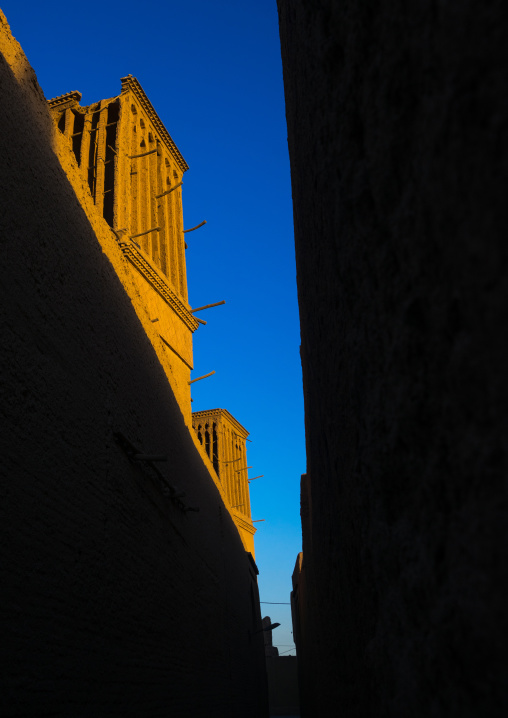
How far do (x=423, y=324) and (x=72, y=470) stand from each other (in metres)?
2.80

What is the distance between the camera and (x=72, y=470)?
3.28 metres

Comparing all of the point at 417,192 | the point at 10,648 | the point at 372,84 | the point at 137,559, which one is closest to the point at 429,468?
the point at 417,192

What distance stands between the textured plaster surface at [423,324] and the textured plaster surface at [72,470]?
5.84 feet

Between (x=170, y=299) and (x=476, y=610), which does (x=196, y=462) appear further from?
(x=476, y=610)

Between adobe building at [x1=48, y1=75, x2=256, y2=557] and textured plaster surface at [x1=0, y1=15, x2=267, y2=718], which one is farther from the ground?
adobe building at [x1=48, y1=75, x2=256, y2=557]

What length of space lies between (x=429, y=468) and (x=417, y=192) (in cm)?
40

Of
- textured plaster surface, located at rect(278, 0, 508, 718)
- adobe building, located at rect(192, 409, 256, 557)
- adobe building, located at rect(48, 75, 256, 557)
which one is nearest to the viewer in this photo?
textured plaster surface, located at rect(278, 0, 508, 718)

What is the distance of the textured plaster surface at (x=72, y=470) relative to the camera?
2676 millimetres

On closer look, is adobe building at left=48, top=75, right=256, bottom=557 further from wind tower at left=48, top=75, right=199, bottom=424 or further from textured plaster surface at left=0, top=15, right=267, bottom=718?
textured plaster surface at left=0, top=15, right=267, bottom=718

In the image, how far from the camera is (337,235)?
54.7 inches

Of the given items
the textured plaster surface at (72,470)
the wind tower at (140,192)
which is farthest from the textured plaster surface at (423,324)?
the wind tower at (140,192)

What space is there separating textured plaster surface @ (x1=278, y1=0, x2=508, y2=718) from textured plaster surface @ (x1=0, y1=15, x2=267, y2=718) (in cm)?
178

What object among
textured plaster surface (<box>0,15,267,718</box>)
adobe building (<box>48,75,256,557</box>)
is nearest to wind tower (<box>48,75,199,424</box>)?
adobe building (<box>48,75,256,557</box>)

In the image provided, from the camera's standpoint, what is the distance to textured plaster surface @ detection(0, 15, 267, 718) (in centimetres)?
268
